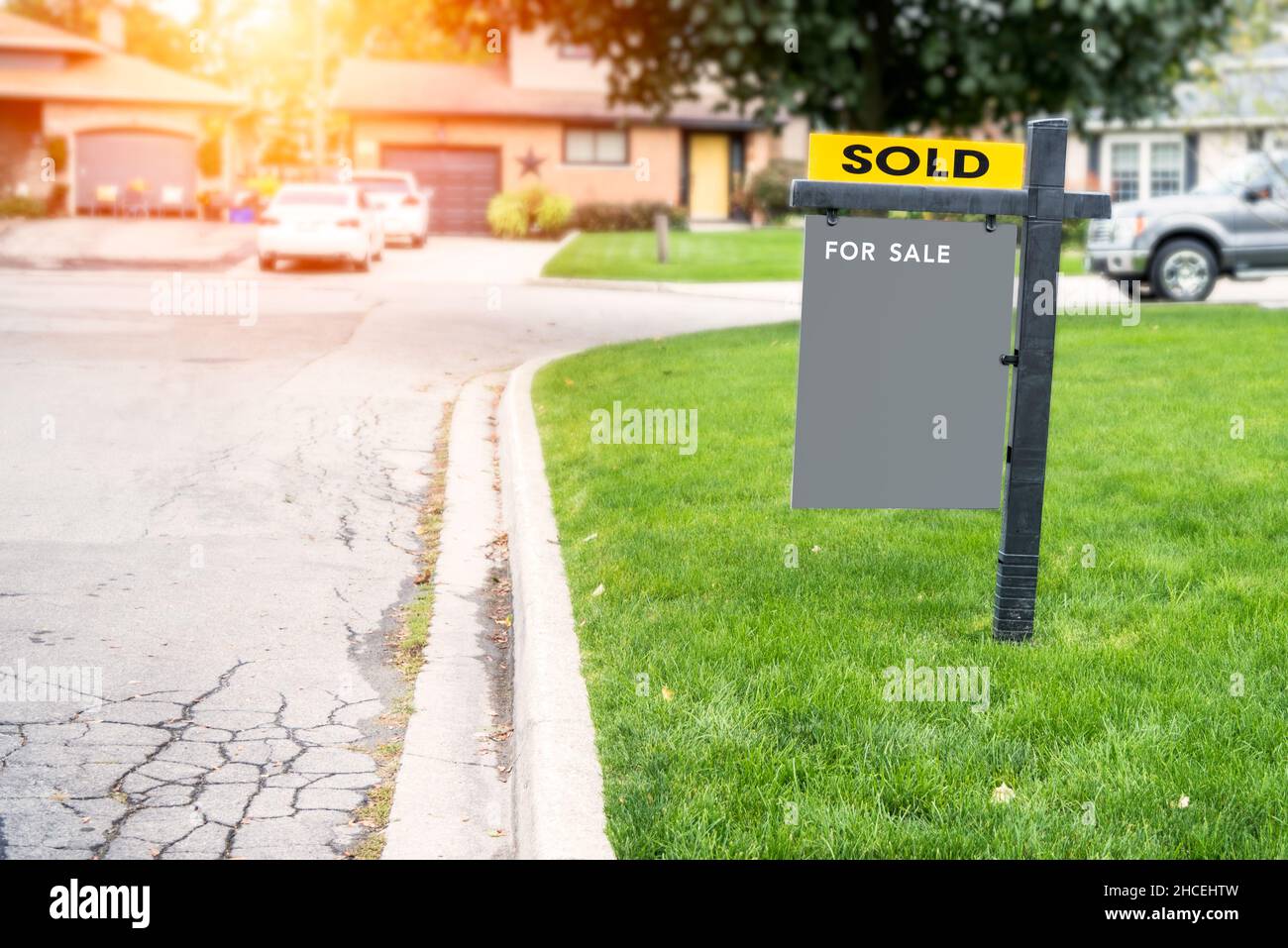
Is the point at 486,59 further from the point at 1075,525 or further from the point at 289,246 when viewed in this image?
the point at 1075,525

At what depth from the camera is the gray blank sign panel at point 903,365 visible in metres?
5.53

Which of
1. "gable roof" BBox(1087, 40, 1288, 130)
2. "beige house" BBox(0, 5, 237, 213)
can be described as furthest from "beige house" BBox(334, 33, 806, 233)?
"gable roof" BBox(1087, 40, 1288, 130)

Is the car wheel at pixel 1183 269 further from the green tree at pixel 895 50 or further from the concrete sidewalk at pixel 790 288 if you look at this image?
the green tree at pixel 895 50

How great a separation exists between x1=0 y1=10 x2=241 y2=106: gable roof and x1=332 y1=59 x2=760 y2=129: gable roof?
3.83 m

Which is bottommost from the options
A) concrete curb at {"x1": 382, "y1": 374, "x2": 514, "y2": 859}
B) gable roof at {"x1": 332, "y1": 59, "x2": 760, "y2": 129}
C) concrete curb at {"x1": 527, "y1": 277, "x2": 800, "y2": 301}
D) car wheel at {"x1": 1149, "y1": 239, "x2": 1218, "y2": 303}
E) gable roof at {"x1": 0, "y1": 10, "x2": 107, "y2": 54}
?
concrete curb at {"x1": 382, "y1": 374, "x2": 514, "y2": 859}

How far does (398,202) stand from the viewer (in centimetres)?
3366

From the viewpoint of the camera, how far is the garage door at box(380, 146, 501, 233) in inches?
1711

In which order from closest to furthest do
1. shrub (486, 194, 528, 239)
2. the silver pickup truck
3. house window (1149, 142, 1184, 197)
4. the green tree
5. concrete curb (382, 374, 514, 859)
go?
1. concrete curb (382, 374, 514, 859)
2. the green tree
3. the silver pickup truck
4. house window (1149, 142, 1184, 197)
5. shrub (486, 194, 528, 239)

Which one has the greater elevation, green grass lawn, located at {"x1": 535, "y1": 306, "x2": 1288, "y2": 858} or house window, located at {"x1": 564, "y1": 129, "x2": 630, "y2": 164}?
house window, located at {"x1": 564, "y1": 129, "x2": 630, "y2": 164}

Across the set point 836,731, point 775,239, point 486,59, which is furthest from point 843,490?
point 486,59

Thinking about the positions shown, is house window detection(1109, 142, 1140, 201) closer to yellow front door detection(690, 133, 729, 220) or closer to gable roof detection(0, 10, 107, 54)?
yellow front door detection(690, 133, 729, 220)

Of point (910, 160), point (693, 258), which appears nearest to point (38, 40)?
point (693, 258)

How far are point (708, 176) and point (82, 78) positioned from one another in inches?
727

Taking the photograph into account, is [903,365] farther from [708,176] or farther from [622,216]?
[708,176]
